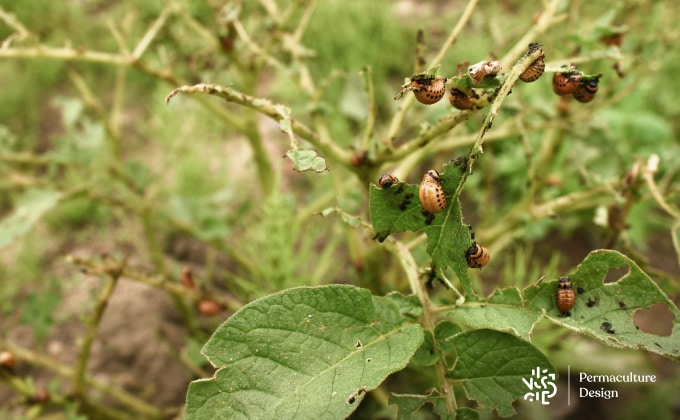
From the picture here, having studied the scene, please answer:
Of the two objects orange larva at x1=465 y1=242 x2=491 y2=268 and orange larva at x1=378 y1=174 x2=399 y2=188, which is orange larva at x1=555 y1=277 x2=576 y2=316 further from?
orange larva at x1=378 y1=174 x2=399 y2=188

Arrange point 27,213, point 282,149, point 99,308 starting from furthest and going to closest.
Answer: point 282,149
point 27,213
point 99,308

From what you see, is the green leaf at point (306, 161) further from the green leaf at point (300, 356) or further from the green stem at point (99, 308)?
the green stem at point (99, 308)

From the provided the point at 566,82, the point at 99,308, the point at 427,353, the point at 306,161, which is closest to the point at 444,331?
the point at 427,353

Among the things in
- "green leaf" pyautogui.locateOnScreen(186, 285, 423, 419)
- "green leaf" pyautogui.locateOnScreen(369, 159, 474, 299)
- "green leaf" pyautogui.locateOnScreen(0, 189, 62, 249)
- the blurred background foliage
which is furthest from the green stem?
"green leaf" pyautogui.locateOnScreen(369, 159, 474, 299)

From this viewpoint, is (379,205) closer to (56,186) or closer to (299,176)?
(56,186)

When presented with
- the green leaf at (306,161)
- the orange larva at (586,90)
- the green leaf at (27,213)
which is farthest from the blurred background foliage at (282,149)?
the green leaf at (306,161)

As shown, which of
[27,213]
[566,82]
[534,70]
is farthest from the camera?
[27,213]

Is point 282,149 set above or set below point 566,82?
above

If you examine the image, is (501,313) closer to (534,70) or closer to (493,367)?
(493,367)
